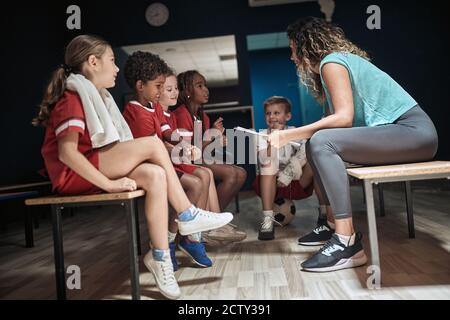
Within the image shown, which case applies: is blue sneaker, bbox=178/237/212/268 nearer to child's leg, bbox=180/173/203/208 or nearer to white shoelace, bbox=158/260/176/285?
child's leg, bbox=180/173/203/208

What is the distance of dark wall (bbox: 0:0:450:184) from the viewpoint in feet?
13.6

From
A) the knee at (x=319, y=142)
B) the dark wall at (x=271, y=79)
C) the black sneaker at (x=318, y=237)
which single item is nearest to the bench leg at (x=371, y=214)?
the knee at (x=319, y=142)

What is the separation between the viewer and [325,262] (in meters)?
1.51

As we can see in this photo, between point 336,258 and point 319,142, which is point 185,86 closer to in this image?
point 319,142

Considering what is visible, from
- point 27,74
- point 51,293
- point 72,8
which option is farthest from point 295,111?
point 51,293

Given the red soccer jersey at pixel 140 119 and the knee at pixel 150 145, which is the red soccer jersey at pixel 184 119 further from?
the knee at pixel 150 145

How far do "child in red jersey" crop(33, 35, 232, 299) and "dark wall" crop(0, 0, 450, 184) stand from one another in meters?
3.07

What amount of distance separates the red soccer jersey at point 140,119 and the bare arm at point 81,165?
58 centimetres

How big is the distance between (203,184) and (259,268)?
0.52 metres

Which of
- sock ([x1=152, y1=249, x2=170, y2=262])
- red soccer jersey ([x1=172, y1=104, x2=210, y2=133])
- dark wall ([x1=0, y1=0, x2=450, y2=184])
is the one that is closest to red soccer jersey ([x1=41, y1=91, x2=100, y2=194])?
sock ([x1=152, y1=249, x2=170, y2=262])

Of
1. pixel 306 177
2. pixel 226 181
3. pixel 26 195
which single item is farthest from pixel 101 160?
pixel 26 195

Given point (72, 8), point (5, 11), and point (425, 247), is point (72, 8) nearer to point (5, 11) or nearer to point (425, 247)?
point (5, 11)

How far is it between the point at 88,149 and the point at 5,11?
3434 millimetres
